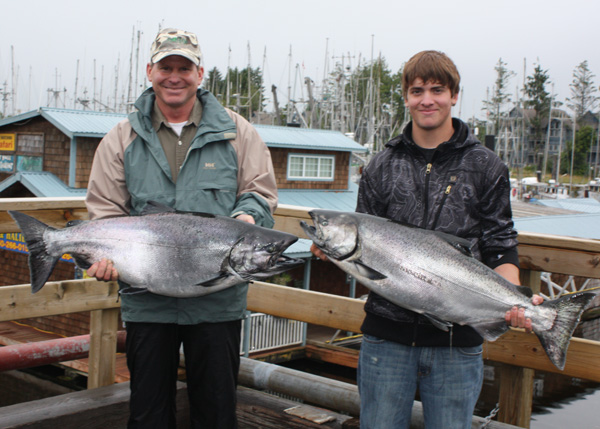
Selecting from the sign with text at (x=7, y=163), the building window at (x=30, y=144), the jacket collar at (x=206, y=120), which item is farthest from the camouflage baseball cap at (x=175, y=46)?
the sign with text at (x=7, y=163)

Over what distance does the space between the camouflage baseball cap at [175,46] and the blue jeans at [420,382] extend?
5.45 feet

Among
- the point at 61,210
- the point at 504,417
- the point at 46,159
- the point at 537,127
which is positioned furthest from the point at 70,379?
the point at 537,127

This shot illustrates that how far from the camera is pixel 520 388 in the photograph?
3.53 m

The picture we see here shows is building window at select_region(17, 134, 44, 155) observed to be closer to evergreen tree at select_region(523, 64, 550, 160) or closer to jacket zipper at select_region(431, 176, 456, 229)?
jacket zipper at select_region(431, 176, 456, 229)

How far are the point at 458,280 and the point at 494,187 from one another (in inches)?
18.1

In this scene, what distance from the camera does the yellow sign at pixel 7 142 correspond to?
17.4 m

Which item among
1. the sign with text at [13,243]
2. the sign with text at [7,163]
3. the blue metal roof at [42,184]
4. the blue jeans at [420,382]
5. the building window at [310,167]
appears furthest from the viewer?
the building window at [310,167]

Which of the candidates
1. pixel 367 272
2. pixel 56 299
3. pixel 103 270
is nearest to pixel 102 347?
pixel 56 299

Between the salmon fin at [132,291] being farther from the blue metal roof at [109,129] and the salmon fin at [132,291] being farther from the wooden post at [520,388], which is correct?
the blue metal roof at [109,129]

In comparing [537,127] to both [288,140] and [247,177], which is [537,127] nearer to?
[288,140]

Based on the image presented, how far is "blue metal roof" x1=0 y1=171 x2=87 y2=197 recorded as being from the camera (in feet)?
49.5

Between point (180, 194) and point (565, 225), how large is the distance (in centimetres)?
1885

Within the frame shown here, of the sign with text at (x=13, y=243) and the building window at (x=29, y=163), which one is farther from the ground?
the building window at (x=29, y=163)

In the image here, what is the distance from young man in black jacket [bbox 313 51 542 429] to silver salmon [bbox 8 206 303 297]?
55 centimetres
